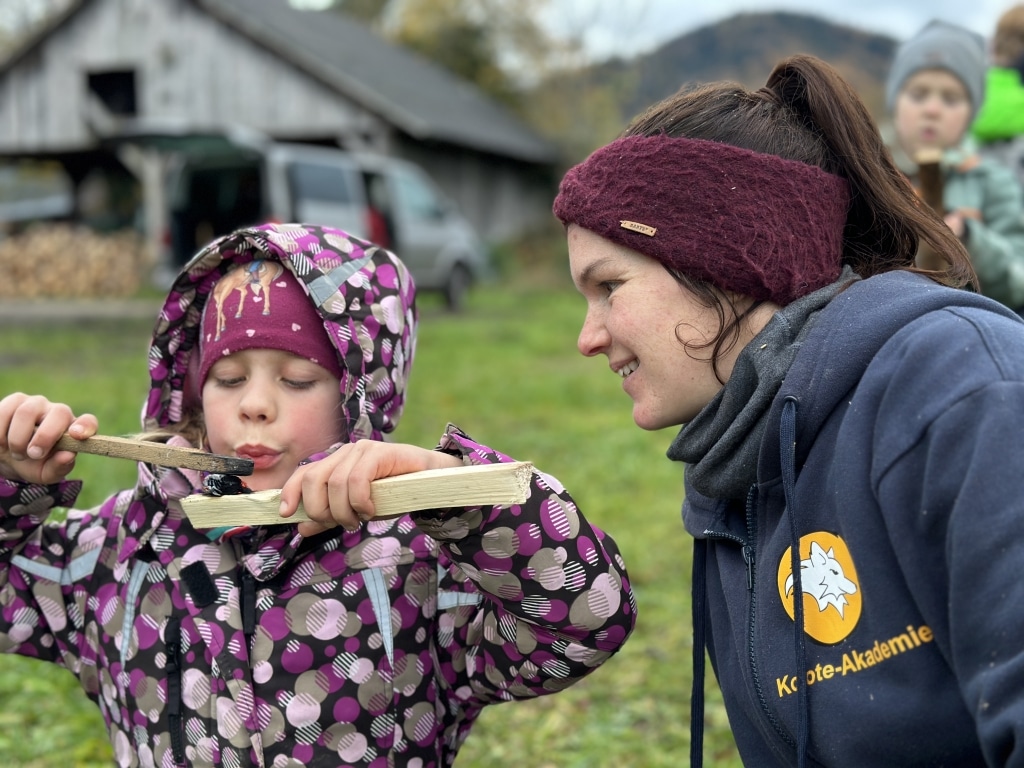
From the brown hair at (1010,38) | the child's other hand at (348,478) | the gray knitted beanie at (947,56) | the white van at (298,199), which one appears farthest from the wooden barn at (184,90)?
the child's other hand at (348,478)

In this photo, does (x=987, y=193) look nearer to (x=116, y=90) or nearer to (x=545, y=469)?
(x=545, y=469)

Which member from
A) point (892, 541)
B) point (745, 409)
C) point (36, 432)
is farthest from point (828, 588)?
point (36, 432)

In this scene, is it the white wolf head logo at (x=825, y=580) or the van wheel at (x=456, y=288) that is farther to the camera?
the van wheel at (x=456, y=288)

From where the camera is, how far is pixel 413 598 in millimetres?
1750

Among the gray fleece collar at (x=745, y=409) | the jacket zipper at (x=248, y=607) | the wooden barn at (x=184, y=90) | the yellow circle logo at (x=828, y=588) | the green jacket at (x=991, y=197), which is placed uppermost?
the wooden barn at (x=184, y=90)

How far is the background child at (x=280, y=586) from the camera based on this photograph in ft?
5.53

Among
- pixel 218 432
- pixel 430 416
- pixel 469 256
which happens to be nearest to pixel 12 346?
pixel 430 416

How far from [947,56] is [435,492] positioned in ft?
10.2

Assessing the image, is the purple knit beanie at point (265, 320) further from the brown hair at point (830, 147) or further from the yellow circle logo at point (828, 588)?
the yellow circle logo at point (828, 588)

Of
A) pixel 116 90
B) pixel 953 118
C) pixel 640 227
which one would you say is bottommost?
pixel 640 227

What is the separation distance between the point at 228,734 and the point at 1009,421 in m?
1.25

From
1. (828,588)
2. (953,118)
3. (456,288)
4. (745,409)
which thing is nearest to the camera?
(828,588)

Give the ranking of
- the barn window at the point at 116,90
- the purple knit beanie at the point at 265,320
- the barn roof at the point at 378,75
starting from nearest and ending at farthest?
the purple knit beanie at the point at 265,320, the barn roof at the point at 378,75, the barn window at the point at 116,90

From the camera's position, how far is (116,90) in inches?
902
